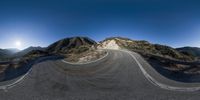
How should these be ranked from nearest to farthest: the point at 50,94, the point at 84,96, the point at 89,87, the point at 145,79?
the point at 84,96 → the point at 50,94 → the point at 89,87 → the point at 145,79

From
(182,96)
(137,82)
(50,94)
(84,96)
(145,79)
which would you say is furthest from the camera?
(145,79)

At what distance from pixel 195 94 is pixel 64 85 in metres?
10.3

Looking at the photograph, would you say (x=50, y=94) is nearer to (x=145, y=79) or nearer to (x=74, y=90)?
(x=74, y=90)

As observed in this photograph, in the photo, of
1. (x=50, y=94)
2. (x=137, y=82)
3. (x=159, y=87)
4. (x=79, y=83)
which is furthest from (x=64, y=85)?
(x=159, y=87)

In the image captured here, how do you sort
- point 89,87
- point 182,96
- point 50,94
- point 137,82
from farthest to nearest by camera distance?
1. point 137,82
2. point 89,87
3. point 50,94
4. point 182,96

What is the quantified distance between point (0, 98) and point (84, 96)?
19.8 ft

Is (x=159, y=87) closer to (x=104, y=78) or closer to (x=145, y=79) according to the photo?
(x=145, y=79)

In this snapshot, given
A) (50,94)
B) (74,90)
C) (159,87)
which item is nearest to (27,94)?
(50,94)

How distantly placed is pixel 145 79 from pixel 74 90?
687cm

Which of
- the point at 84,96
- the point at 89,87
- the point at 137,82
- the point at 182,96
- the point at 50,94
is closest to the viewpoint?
the point at 182,96

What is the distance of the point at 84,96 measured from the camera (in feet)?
48.6

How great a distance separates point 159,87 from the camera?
54.9 ft

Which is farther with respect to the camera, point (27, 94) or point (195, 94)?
point (27, 94)

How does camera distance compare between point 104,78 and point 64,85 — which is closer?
point 64,85
